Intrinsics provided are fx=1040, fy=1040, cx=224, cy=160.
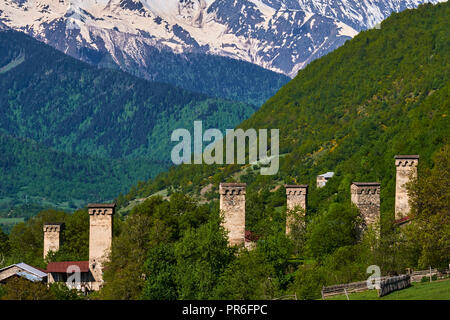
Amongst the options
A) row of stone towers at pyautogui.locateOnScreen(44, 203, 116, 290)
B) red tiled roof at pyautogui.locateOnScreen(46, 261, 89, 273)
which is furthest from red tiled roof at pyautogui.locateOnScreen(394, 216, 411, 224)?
red tiled roof at pyautogui.locateOnScreen(46, 261, 89, 273)

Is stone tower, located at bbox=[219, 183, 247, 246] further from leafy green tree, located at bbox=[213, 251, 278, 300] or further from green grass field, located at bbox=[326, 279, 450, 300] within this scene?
→ green grass field, located at bbox=[326, 279, 450, 300]

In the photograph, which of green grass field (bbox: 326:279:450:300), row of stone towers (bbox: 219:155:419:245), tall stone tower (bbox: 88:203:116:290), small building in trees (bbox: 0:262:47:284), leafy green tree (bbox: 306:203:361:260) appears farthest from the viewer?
tall stone tower (bbox: 88:203:116:290)

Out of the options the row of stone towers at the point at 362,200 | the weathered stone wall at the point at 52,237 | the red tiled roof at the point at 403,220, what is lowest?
the weathered stone wall at the point at 52,237

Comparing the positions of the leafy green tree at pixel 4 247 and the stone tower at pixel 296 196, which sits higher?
the stone tower at pixel 296 196

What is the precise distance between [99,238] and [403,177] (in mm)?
25771

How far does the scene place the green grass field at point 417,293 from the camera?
5547cm

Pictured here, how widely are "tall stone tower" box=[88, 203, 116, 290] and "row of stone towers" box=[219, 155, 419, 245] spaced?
10229 millimetres

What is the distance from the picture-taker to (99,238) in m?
85.2

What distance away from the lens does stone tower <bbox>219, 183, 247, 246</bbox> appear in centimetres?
7938

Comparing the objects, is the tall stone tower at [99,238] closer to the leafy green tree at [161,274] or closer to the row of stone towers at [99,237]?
the row of stone towers at [99,237]

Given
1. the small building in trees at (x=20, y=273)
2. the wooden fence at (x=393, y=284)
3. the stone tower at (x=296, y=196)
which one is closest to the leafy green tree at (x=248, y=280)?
the wooden fence at (x=393, y=284)

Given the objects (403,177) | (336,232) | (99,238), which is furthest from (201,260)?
(403,177)
